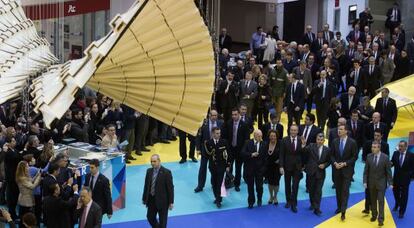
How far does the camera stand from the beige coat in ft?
36.5

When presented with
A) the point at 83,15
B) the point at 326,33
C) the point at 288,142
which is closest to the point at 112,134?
the point at 288,142

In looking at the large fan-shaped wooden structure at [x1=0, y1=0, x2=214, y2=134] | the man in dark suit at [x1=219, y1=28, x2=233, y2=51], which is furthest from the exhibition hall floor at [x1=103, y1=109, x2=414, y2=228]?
the man in dark suit at [x1=219, y1=28, x2=233, y2=51]

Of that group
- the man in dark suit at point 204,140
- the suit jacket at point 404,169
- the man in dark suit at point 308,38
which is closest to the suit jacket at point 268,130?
the man in dark suit at point 204,140

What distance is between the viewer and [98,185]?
10961 mm

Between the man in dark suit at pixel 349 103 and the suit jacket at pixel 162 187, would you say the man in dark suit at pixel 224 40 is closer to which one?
the man in dark suit at pixel 349 103

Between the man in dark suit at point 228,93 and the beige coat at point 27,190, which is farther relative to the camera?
the man in dark suit at point 228,93

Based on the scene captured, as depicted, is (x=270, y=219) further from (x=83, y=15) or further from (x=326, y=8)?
(x=326, y=8)

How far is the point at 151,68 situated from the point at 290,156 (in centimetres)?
781

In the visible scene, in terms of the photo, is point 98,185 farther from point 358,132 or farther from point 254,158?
point 358,132

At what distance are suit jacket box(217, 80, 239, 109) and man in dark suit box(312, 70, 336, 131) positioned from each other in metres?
1.94

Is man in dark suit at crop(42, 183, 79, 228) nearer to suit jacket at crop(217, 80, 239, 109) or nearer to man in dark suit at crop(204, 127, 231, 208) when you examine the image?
man in dark suit at crop(204, 127, 231, 208)

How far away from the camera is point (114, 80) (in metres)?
5.40

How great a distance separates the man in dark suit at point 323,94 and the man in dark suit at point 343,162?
15.8 feet

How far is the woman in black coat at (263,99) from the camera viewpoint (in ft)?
57.7
